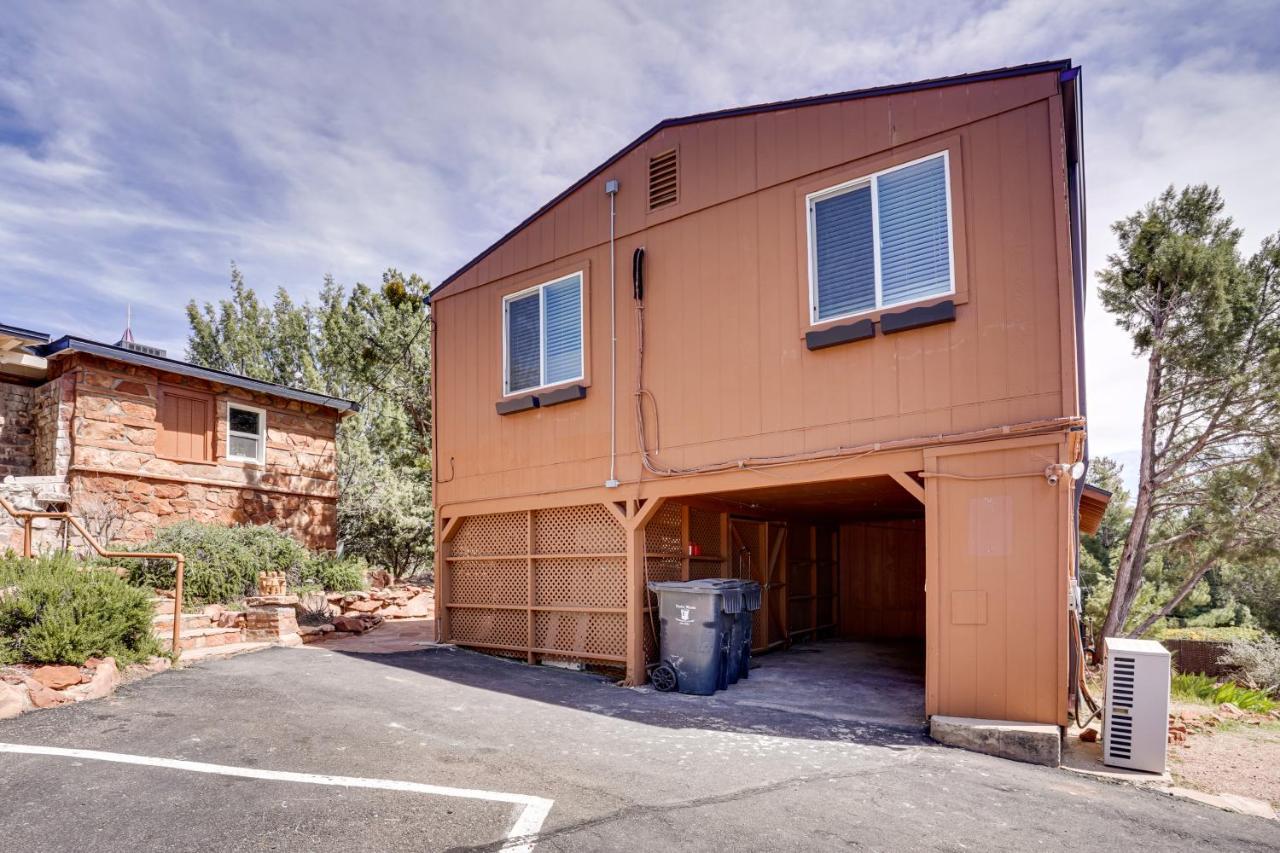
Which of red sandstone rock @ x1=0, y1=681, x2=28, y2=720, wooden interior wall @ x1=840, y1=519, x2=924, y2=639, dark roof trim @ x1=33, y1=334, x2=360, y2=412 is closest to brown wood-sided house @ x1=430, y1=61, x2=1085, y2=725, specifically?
wooden interior wall @ x1=840, y1=519, x2=924, y2=639

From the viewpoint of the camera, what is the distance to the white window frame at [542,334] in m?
8.95

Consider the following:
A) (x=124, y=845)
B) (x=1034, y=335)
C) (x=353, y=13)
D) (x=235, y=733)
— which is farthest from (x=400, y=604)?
(x=1034, y=335)

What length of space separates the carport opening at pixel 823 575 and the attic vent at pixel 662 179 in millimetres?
3328

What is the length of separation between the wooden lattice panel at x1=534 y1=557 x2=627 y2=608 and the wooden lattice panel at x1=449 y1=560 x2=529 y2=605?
29 cm

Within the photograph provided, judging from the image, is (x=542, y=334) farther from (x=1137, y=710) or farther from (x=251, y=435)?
(x=251, y=435)

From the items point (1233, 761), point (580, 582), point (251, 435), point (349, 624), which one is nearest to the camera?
point (1233, 761)

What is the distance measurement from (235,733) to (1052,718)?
19.0ft

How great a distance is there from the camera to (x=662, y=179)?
336 inches

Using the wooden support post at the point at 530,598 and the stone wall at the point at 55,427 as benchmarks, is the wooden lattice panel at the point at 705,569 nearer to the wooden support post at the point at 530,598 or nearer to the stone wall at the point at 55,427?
the wooden support post at the point at 530,598

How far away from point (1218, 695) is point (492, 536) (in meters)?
8.43

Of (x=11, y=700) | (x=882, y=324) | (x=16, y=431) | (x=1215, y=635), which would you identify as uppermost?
(x=882, y=324)

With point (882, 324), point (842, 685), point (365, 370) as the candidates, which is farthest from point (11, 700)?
point (365, 370)

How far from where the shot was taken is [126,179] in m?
15.8

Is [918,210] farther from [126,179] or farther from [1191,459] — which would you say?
[126,179]
